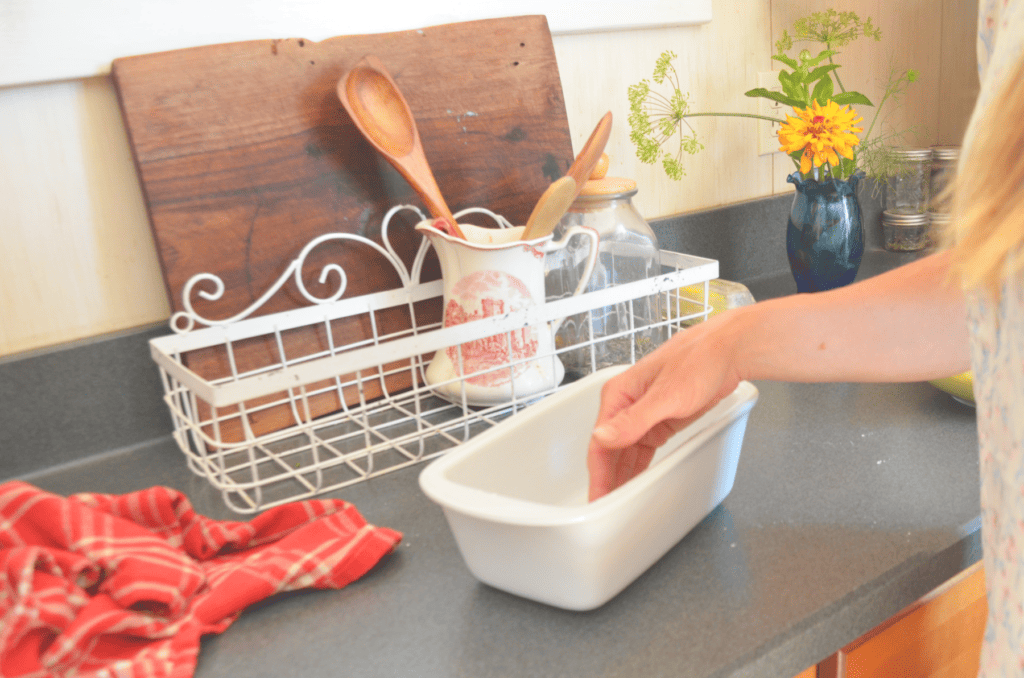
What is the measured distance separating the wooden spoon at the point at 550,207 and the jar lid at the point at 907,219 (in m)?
0.81

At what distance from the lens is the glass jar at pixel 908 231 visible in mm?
1326

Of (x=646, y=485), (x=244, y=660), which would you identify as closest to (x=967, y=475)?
(x=646, y=485)

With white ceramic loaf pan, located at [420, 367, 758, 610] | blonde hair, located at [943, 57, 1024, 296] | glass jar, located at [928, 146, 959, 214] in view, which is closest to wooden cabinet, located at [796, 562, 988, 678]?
white ceramic loaf pan, located at [420, 367, 758, 610]

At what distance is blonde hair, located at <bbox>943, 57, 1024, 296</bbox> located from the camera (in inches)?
11.9

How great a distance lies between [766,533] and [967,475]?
0.62ft

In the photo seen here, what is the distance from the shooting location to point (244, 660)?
48 cm

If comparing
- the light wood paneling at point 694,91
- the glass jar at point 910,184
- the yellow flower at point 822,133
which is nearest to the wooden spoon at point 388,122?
the light wood paneling at point 694,91

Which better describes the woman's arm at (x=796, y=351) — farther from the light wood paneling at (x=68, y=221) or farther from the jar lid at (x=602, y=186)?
the light wood paneling at (x=68, y=221)

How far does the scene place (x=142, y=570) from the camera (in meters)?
0.51

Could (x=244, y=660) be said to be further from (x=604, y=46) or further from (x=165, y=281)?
(x=604, y=46)

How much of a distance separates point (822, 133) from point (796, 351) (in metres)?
0.52

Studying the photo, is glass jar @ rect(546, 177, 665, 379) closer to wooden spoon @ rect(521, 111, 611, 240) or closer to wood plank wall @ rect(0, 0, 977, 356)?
wooden spoon @ rect(521, 111, 611, 240)

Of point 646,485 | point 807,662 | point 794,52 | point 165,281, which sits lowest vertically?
point 807,662

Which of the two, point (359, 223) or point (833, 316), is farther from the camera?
point (359, 223)
